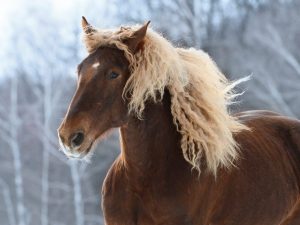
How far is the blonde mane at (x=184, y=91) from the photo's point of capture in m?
4.33

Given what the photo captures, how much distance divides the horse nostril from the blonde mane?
15.9 inches

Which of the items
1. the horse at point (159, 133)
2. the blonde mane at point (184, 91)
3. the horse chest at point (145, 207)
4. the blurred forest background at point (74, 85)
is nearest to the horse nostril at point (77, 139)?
the horse at point (159, 133)

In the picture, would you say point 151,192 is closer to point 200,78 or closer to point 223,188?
point 223,188

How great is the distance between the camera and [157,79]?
14.4 feet

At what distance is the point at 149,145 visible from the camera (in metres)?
4.48

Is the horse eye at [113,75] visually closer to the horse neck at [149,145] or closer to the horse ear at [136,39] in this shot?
the horse ear at [136,39]

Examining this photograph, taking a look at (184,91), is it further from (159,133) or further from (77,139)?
(77,139)

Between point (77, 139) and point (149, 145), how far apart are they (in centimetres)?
61

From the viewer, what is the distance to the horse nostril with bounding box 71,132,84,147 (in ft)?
13.2

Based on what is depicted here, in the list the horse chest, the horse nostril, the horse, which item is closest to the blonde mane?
the horse

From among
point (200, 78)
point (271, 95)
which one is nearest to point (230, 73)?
point (271, 95)

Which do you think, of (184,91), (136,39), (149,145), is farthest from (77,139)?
(184,91)

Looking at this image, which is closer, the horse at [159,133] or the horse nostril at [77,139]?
the horse nostril at [77,139]

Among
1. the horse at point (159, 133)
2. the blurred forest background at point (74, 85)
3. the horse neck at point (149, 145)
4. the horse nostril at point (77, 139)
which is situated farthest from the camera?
the blurred forest background at point (74, 85)
